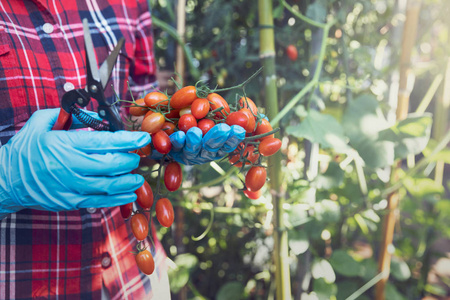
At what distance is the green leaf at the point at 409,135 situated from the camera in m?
0.88

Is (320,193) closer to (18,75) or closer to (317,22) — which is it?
(317,22)

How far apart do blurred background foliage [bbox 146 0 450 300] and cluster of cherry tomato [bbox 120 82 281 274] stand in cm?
23

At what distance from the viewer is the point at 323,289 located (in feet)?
3.34

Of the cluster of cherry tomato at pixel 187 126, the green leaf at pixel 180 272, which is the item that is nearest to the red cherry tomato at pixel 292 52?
the cluster of cherry tomato at pixel 187 126

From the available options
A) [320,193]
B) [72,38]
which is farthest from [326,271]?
[72,38]

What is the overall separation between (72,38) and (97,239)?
0.41m

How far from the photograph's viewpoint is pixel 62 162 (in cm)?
51

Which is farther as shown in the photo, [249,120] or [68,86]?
[68,86]

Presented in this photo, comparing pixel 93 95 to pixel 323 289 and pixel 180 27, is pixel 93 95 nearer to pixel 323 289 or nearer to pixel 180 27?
pixel 180 27

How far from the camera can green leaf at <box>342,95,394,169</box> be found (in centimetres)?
87

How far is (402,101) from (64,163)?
0.97 metres

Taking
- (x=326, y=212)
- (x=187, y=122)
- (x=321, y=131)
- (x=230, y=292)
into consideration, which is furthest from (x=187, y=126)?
(x=230, y=292)

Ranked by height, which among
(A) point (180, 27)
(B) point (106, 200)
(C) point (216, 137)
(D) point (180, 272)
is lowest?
(D) point (180, 272)

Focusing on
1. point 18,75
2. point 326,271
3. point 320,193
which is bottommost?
point 326,271
